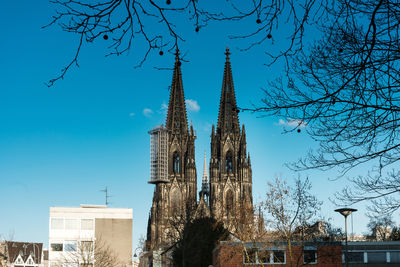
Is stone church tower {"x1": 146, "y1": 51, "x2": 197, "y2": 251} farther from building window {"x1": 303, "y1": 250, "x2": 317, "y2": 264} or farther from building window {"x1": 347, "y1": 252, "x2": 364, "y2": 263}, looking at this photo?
building window {"x1": 303, "y1": 250, "x2": 317, "y2": 264}

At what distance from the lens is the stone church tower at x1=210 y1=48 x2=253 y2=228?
10081 cm

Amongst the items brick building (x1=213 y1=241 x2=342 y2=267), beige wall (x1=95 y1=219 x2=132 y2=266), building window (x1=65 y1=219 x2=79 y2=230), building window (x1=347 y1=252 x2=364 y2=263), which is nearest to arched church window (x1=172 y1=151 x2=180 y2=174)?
beige wall (x1=95 y1=219 x2=132 y2=266)

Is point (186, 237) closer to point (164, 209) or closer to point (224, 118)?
point (164, 209)

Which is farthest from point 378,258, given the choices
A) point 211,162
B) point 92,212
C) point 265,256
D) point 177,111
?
point 177,111

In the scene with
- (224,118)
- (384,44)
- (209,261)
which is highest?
(224,118)

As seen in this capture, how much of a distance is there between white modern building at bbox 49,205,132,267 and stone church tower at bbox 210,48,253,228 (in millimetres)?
28723

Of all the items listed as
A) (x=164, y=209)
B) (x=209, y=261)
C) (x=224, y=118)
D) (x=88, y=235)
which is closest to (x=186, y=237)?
(x=209, y=261)

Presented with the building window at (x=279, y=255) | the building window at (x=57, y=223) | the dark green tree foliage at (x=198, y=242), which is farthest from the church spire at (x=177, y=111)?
the building window at (x=279, y=255)

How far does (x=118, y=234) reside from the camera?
7194 cm

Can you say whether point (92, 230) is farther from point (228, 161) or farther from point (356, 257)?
point (356, 257)

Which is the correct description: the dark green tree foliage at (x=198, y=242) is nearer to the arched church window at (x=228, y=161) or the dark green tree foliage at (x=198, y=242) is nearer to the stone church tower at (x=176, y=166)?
the stone church tower at (x=176, y=166)

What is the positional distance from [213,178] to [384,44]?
305 feet

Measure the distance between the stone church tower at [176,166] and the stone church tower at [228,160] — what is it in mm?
3373

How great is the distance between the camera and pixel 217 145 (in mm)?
103562
